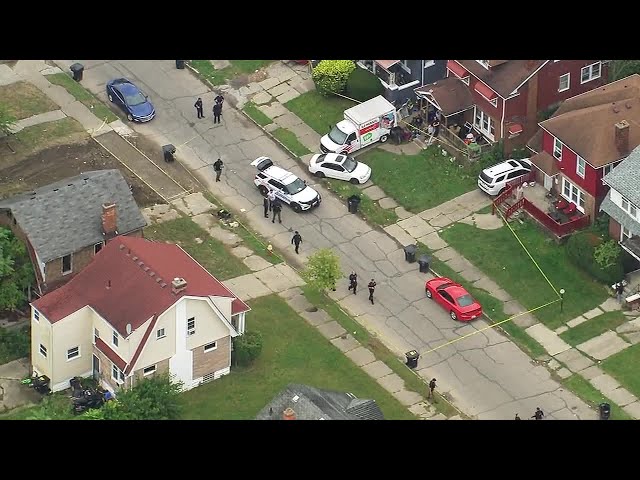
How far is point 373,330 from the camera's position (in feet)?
261

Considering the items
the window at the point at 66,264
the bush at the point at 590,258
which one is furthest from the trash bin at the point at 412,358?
the window at the point at 66,264

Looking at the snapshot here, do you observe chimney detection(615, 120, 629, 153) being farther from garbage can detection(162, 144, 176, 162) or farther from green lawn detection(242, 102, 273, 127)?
garbage can detection(162, 144, 176, 162)

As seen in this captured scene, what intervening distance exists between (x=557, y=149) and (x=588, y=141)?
108 inches

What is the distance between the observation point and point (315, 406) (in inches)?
2724

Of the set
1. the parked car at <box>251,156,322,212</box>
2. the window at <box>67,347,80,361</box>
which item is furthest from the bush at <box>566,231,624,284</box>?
the window at <box>67,347,80,361</box>

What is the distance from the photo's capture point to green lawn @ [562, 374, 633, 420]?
7438 centimetres

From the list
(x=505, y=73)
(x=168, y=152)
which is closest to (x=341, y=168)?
(x=168, y=152)

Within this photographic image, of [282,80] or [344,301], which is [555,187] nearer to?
[344,301]

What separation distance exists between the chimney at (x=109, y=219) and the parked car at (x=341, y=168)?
47.7ft

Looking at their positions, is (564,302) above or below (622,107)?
below

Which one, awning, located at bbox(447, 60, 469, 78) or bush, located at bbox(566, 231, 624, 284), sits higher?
awning, located at bbox(447, 60, 469, 78)

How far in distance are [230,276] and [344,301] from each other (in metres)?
6.04

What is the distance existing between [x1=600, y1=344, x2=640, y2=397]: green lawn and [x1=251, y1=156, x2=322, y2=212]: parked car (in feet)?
62.5

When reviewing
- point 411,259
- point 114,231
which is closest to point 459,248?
point 411,259
